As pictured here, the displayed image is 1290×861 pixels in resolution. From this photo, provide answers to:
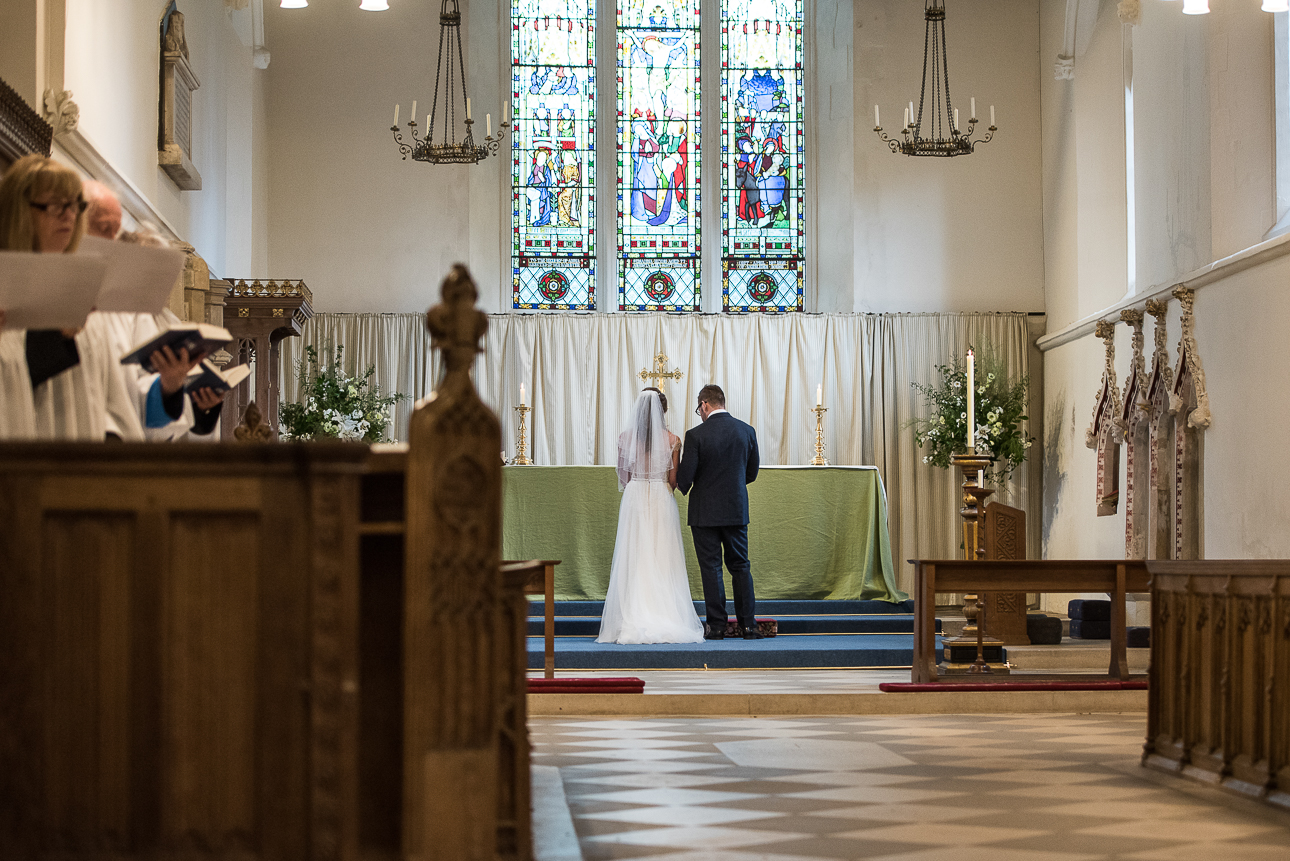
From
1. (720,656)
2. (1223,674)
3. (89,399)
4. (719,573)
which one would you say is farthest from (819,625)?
(89,399)

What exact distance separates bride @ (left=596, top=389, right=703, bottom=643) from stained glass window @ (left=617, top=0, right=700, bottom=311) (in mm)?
4220

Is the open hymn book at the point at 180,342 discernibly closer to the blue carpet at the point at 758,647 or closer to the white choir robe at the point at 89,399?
the white choir robe at the point at 89,399

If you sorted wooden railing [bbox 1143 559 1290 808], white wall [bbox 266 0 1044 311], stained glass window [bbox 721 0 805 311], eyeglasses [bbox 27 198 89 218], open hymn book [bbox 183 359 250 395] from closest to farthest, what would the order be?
eyeglasses [bbox 27 198 89 218] → open hymn book [bbox 183 359 250 395] → wooden railing [bbox 1143 559 1290 808] → white wall [bbox 266 0 1044 311] → stained glass window [bbox 721 0 805 311]

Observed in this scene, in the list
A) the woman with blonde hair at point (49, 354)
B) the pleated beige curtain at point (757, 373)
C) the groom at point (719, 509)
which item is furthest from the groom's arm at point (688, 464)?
the woman with blonde hair at point (49, 354)

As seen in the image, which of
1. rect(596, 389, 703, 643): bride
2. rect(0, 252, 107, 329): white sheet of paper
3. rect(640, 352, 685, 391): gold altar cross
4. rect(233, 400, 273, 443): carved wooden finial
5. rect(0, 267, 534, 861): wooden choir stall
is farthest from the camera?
rect(640, 352, 685, 391): gold altar cross

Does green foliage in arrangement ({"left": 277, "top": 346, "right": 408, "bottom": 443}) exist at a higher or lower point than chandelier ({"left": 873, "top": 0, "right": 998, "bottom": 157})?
lower

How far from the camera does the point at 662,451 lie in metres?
9.12

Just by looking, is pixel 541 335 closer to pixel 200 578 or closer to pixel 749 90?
pixel 749 90

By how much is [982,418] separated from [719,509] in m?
3.75

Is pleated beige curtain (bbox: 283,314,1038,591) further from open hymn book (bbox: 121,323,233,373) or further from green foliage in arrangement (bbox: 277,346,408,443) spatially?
open hymn book (bbox: 121,323,233,373)

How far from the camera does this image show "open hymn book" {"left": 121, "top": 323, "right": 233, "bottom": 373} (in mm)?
3002

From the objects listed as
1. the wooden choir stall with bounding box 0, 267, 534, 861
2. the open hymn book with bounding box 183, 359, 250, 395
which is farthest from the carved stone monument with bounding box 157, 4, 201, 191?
the wooden choir stall with bounding box 0, 267, 534, 861

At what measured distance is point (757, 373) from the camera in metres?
12.7

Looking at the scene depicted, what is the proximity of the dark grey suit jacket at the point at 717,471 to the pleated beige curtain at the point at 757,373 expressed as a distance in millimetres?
3525
